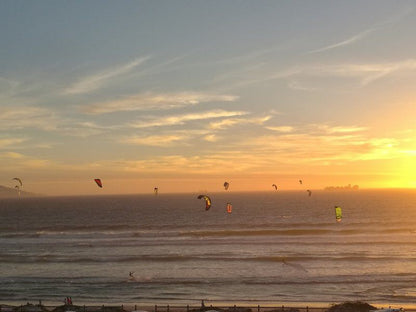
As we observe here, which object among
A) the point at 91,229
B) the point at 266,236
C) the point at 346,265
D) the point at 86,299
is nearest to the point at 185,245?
the point at 266,236

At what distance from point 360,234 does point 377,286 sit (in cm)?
3542

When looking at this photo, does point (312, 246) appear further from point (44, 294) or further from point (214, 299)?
point (44, 294)

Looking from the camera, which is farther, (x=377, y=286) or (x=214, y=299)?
(x=377, y=286)

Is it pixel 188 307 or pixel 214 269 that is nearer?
pixel 188 307

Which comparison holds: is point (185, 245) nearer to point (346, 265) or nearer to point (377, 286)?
point (346, 265)

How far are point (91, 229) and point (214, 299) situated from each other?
194 ft

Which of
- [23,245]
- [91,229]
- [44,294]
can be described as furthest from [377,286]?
[91,229]

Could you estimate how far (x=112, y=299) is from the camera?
31.6 metres

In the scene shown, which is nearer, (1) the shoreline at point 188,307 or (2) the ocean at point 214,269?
(1) the shoreline at point 188,307

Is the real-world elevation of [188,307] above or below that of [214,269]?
above

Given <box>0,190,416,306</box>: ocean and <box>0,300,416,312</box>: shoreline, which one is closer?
<box>0,300,416,312</box>: shoreline

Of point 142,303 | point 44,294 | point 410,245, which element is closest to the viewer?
point 142,303

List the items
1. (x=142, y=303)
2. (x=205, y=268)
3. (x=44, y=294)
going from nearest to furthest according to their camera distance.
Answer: (x=142, y=303), (x=44, y=294), (x=205, y=268)

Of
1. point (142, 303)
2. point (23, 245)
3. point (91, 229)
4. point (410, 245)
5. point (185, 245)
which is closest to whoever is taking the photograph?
point (142, 303)
